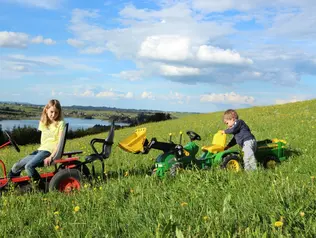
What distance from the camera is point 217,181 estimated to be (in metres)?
5.37

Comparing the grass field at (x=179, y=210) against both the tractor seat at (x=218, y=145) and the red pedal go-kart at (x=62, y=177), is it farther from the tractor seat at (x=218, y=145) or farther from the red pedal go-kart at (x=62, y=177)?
the tractor seat at (x=218, y=145)

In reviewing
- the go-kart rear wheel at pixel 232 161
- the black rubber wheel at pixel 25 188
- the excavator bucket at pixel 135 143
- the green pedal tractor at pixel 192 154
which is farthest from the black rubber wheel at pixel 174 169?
the black rubber wheel at pixel 25 188

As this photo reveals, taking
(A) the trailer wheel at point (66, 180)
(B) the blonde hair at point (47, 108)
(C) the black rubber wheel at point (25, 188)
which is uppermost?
(B) the blonde hair at point (47, 108)

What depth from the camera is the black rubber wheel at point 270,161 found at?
854 cm

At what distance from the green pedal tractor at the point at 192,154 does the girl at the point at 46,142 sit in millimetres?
1286

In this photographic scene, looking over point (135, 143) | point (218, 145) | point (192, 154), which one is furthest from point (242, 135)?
point (135, 143)

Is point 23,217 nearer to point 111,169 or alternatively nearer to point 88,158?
point 88,158

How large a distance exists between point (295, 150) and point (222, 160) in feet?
7.69

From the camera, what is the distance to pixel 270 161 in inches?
339

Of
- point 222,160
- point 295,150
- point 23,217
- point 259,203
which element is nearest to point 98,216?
point 23,217

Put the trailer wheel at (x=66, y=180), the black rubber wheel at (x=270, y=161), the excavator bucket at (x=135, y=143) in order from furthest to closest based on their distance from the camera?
the black rubber wheel at (x=270, y=161)
the excavator bucket at (x=135, y=143)
the trailer wheel at (x=66, y=180)

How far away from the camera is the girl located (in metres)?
6.91

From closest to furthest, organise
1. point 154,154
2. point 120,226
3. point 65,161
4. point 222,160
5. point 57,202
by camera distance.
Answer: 1. point 120,226
2. point 57,202
3. point 65,161
4. point 222,160
5. point 154,154

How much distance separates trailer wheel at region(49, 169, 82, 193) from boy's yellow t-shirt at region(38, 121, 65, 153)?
0.64m
